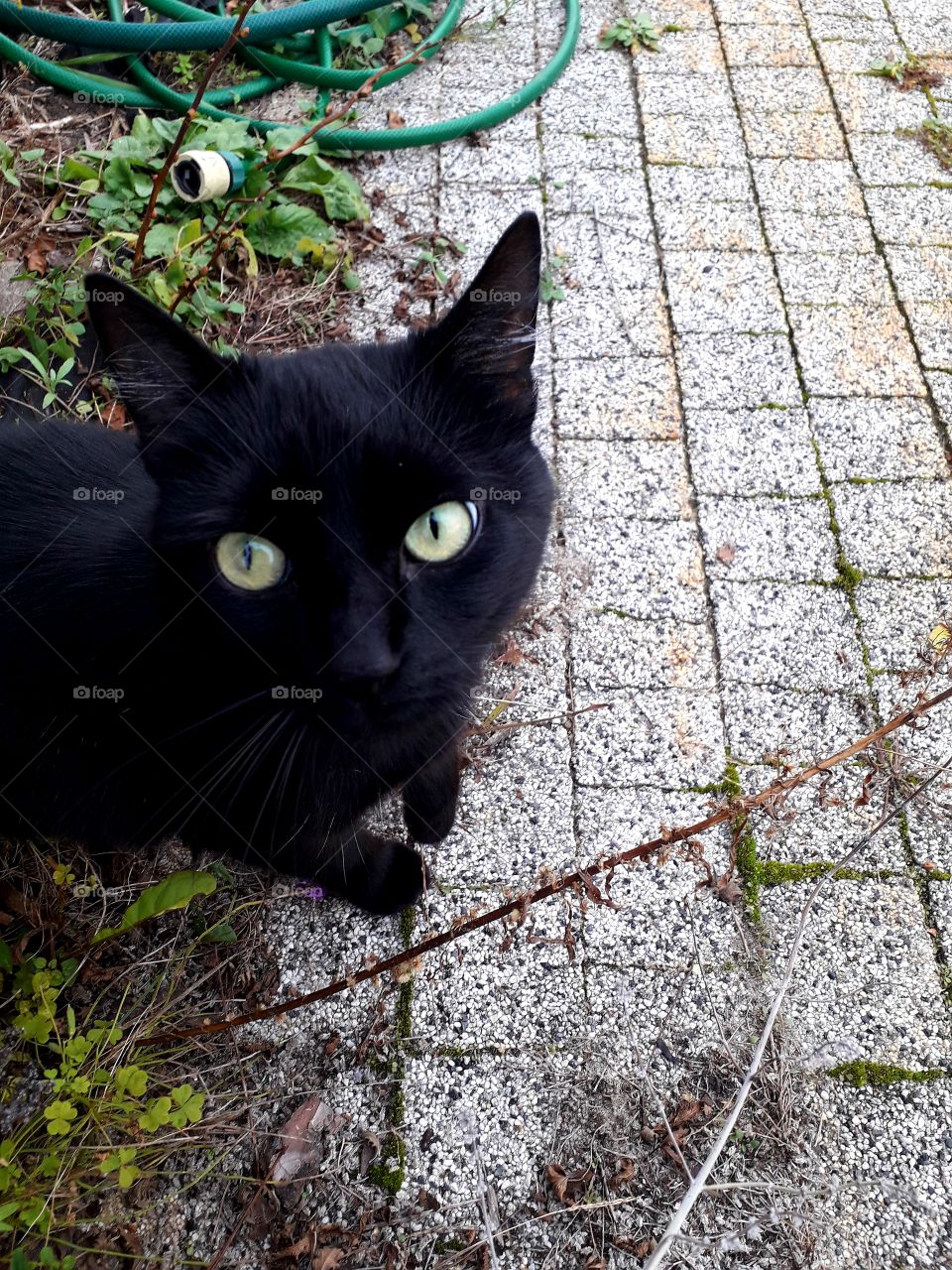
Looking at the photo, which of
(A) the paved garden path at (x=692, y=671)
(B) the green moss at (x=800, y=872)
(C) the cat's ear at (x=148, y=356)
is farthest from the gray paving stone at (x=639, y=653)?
(C) the cat's ear at (x=148, y=356)

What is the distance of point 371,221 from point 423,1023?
251cm

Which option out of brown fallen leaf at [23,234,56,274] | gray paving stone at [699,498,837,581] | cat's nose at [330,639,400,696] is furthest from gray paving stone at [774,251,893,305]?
brown fallen leaf at [23,234,56,274]

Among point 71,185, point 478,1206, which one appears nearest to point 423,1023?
point 478,1206

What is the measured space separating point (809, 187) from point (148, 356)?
266 centimetres

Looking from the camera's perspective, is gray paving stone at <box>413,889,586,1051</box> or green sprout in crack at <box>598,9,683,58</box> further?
green sprout in crack at <box>598,9,683,58</box>

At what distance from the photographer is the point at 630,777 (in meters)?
2.10

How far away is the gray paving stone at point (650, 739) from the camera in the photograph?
82.9 inches

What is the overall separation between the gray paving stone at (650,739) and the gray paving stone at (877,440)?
33.2 inches

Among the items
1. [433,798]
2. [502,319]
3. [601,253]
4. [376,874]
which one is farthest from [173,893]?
[601,253]

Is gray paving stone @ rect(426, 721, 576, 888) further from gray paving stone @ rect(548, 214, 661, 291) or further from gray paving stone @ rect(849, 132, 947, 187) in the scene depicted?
gray paving stone @ rect(849, 132, 947, 187)

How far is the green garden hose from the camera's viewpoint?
2951 mm

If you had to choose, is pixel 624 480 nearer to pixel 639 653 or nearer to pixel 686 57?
pixel 639 653

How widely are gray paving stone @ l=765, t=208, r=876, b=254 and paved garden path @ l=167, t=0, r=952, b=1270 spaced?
12 millimetres

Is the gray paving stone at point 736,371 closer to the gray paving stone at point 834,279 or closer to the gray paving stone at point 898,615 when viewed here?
the gray paving stone at point 834,279
